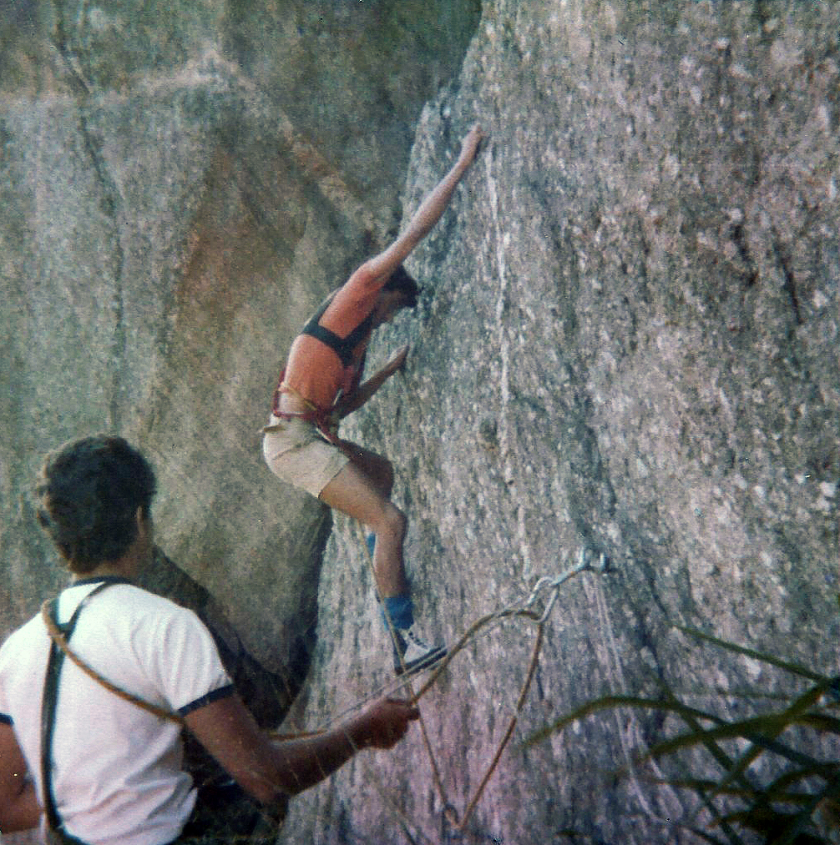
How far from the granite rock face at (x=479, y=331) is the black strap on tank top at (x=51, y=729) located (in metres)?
0.43

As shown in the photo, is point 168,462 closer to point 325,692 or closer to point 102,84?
point 325,692

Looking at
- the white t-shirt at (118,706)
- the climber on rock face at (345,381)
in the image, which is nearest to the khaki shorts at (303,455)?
the climber on rock face at (345,381)

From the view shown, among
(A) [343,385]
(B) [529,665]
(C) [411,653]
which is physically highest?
(A) [343,385]

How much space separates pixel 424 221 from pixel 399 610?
1136 millimetres

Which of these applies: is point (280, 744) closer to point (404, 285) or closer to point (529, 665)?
point (529, 665)

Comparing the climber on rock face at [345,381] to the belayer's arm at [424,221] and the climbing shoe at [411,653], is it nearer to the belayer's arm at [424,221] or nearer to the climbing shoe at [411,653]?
the belayer's arm at [424,221]

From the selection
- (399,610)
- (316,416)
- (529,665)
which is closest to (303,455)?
(316,416)

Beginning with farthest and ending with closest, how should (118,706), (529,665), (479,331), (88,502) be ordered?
(479,331) < (529,665) < (88,502) < (118,706)

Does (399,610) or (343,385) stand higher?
(343,385)

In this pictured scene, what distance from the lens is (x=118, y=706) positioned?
3.65ft

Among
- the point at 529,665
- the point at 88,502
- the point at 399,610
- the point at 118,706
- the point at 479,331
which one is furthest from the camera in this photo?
the point at 479,331

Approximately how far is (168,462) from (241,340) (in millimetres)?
→ 509

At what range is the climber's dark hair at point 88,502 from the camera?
1.22 metres

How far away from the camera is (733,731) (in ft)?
2.77
